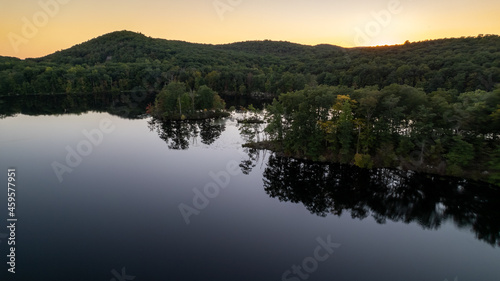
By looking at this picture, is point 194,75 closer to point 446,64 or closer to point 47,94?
point 47,94

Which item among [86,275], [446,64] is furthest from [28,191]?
[446,64]

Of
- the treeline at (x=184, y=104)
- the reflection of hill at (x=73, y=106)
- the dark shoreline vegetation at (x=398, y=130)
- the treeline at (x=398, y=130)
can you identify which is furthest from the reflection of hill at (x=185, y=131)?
the dark shoreline vegetation at (x=398, y=130)

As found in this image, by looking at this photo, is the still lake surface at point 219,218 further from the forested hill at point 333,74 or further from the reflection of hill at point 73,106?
the forested hill at point 333,74

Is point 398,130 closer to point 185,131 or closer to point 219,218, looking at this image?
point 219,218

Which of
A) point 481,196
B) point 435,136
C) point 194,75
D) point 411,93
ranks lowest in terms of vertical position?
point 481,196

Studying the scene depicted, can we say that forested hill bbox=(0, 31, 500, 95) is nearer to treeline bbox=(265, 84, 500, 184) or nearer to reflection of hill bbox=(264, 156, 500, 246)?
treeline bbox=(265, 84, 500, 184)

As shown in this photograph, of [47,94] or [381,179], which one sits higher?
[47,94]
